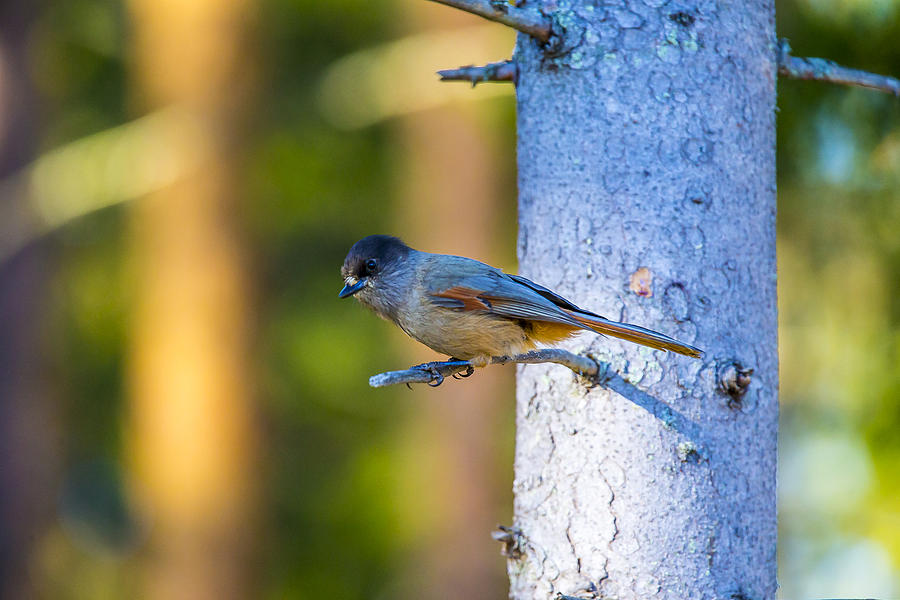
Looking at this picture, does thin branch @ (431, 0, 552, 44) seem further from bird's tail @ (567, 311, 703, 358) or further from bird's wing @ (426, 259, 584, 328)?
bird's tail @ (567, 311, 703, 358)

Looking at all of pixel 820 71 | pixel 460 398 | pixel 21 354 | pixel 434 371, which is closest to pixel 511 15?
pixel 434 371

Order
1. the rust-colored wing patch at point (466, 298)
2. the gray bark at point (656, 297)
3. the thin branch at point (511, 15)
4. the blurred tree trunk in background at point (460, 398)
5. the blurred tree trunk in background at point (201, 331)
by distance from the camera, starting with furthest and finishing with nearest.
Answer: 1. the blurred tree trunk in background at point (460, 398)
2. the blurred tree trunk in background at point (201, 331)
3. the rust-colored wing patch at point (466, 298)
4. the gray bark at point (656, 297)
5. the thin branch at point (511, 15)

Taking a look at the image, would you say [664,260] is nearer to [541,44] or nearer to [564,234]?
[564,234]

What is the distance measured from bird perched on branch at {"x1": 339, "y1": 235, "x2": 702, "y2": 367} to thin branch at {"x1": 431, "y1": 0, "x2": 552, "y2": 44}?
73cm

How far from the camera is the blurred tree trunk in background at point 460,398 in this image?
9430 millimetres

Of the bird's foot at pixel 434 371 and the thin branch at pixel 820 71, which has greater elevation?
the thin branch at pixel 820 71

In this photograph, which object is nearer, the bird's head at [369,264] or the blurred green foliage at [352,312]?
the bird's head at [369,264]

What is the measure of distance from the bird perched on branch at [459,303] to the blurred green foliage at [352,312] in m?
2.42

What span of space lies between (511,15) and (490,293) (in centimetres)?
89

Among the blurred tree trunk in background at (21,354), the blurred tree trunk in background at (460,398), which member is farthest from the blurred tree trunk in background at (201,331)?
the blurred tree trunk in background at (460,398)

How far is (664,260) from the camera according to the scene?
2428 millimetres

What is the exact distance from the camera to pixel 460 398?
9445 millimetres

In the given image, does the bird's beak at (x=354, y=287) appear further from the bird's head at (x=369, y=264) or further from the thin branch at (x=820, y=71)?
the thin branch at (x=820, y=71)

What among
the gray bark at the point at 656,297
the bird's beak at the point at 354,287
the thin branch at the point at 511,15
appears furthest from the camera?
the bird's beak at the point at 354,287
